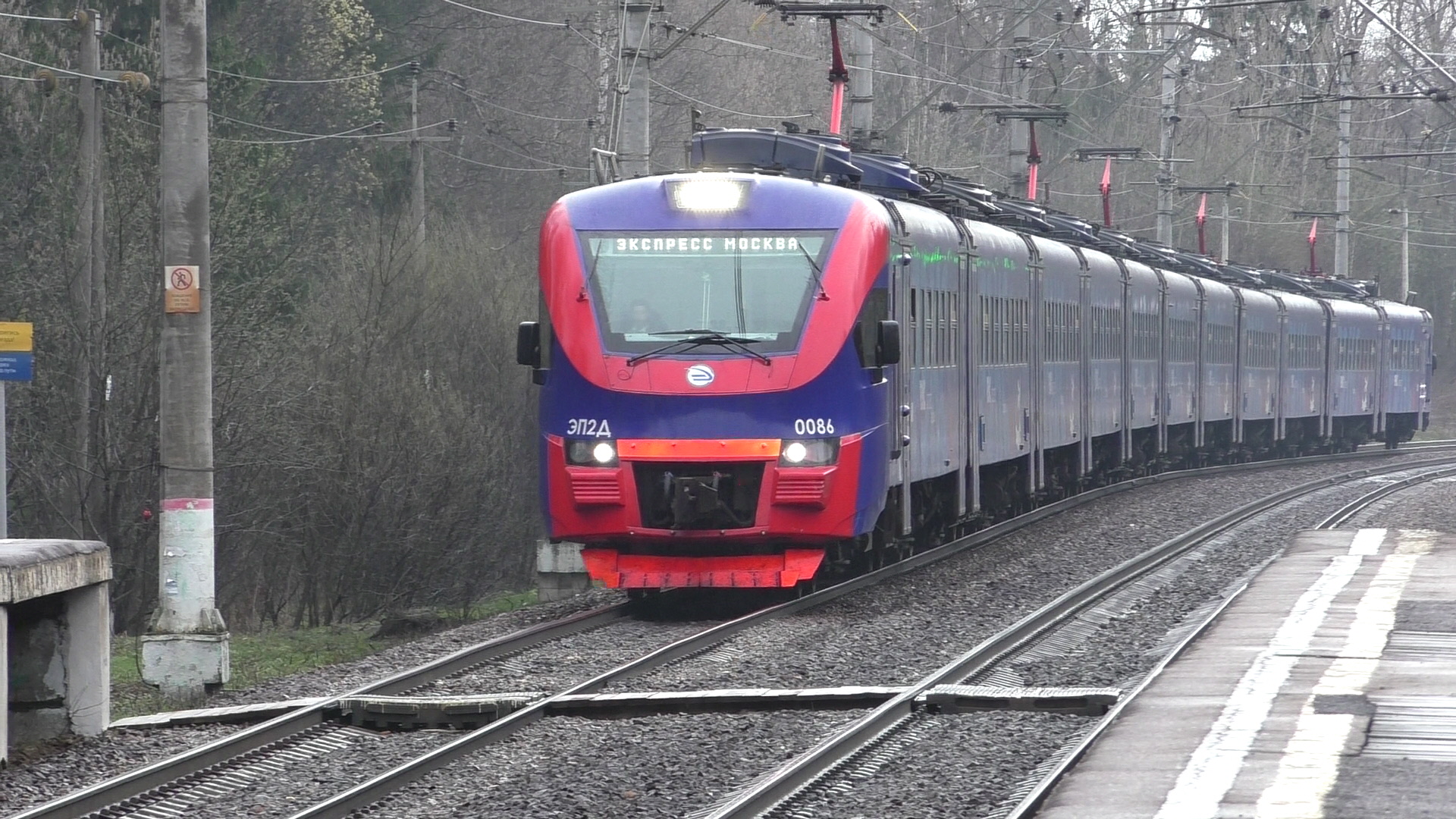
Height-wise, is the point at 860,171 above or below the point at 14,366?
above

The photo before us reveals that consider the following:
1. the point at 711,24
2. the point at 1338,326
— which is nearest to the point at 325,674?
the point at 1338,326

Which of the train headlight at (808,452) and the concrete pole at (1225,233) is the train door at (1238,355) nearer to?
the concrete pole at (1225,233)

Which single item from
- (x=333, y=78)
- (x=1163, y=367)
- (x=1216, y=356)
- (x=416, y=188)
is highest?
(x=333, y=78)

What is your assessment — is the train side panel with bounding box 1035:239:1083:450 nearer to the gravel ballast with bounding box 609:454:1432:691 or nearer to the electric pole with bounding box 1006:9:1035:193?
the gravel ballast with bounding box 609:454:1432:691

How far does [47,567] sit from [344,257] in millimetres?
22295

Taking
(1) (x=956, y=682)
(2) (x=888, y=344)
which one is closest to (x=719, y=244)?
(2) (x=888, y=344)

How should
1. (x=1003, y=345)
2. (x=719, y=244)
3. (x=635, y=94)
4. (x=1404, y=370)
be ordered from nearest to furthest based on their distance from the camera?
1. (x=719, y=244)
2. (x=635, y=94)
3. (x=1003, y=345)
4. (x=1404, y=370)

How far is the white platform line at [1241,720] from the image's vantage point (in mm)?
7238

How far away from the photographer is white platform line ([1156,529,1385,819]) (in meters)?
7.24

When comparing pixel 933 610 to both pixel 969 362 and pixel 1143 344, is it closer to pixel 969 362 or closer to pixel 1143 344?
pixel 969 362

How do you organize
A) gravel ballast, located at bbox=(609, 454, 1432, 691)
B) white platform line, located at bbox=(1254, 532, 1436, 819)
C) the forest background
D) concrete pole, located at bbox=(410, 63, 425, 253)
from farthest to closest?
concrete pole, located at bbox=(410, 63, 425, 253) < the forest background < gravel ballast, located at bbox=(609, 454, 1432, 691) < white platform line, located at bbox=(1254, 532, 1436, 819)

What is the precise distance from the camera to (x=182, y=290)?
13906mm

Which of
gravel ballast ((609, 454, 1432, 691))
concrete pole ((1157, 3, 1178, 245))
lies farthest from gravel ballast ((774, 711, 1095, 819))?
concrete pole ((1157, 3, 1178, 245))

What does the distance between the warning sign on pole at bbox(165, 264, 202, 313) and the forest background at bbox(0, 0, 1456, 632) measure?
232 inches
